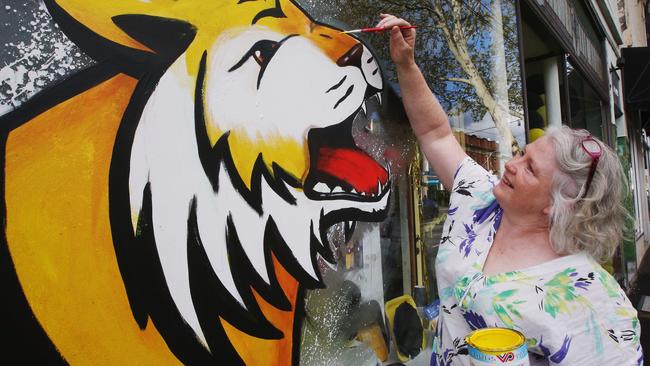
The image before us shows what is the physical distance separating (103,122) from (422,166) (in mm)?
1691

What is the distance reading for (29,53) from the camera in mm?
910

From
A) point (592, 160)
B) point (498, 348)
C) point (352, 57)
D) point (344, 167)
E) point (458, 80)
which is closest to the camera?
point (498, 348)

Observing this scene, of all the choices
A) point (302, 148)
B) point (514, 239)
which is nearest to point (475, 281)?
point (514, 239)

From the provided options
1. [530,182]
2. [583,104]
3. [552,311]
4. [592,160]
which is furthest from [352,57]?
[583,104]

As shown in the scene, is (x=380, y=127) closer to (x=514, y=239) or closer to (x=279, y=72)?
(x=279, y=72)

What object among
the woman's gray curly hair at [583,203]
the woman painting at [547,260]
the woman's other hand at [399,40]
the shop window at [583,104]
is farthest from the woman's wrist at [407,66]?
the shop window at [583,104]

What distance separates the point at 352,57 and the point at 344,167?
497 millimetres

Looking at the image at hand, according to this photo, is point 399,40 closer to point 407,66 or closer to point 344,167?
point 407,66

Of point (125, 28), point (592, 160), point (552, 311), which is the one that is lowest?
point (552, 311)

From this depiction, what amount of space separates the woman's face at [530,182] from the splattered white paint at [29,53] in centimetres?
131

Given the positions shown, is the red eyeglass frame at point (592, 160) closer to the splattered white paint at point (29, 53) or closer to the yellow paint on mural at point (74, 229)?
the yellow paint on mural at point (74, 229)

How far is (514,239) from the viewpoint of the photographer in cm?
146

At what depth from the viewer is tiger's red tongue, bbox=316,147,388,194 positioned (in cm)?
167

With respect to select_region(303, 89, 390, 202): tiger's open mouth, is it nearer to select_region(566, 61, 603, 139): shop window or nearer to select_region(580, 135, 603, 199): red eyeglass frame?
select_region(580, 135, 603, 199): red eyeglass frame
